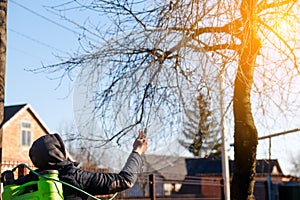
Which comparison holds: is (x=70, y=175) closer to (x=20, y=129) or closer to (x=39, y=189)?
(x=39, y=189)

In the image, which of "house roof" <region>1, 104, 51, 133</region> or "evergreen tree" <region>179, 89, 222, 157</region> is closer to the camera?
"evergreen tree" <region>179, 89, 222, 157</region>

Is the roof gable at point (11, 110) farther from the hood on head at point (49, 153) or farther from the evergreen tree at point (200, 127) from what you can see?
the hood on head at point (49, 153)

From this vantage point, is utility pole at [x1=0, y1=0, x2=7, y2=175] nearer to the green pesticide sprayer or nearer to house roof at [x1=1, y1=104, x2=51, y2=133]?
the green pesticide sprayer

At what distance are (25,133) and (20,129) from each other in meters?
0.39

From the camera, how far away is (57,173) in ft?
8.59

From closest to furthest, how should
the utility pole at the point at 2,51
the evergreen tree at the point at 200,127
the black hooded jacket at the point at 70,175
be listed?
the black hooded jacket at the point at 70,175 → the utility pole at the point at 2,51 → the evergreen tree at the point at 200,127

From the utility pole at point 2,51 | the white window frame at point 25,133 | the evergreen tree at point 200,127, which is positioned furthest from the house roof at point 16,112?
the utility pole at point 2,51

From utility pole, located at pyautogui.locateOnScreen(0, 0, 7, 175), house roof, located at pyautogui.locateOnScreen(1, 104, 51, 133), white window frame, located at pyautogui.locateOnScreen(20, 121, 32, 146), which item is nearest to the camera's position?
utility pole, located at pyautogui.locateOnScreen(0, 0, 7, 175)

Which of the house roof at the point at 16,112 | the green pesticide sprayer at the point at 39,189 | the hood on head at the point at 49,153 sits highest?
the house roof at the point at 16,112

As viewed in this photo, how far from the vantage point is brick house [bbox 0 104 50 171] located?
25.1 metres

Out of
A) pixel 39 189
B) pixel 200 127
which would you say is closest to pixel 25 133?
pixel 200 127

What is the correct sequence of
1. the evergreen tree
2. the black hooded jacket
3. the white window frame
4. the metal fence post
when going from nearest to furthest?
the black hooded jacket < the evergreen tree < the metal fence post < the white window frame

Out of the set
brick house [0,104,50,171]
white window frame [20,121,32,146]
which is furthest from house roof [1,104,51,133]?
white window frame [20,121,32,146]

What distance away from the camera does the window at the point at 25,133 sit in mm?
26203
